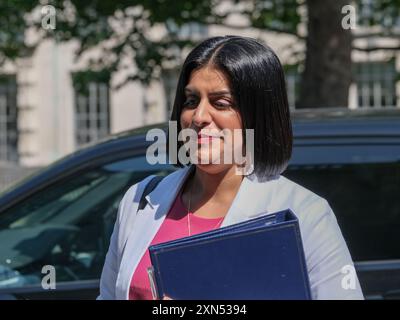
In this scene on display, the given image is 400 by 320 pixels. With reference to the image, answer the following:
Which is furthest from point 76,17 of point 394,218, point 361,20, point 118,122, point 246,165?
point 118,122

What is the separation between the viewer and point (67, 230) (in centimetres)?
370

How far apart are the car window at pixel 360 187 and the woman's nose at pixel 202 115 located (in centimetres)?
147

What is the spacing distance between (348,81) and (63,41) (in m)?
3.24

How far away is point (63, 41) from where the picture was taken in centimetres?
912

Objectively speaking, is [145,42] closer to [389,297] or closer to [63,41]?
[63,41]

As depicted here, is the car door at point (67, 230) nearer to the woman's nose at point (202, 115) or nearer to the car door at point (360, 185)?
the car door at point (360, 185)


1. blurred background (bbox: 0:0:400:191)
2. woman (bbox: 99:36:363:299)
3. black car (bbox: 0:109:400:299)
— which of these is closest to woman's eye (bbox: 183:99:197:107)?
woman (bbox: 99:36:363:299)

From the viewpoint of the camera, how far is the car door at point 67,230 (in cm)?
352

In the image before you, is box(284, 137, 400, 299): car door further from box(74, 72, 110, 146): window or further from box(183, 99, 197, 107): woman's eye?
box(74, 72, 110, 146): window

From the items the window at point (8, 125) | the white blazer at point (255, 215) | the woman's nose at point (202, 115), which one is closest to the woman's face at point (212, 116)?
the woman's nose at point (202, 115)

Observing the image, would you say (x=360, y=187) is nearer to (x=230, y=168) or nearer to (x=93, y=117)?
(x=230, y=168)

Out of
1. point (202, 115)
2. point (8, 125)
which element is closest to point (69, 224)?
point (202, 115)

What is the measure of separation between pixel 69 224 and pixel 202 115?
1783 mm

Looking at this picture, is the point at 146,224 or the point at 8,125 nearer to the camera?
the point at 146,224
